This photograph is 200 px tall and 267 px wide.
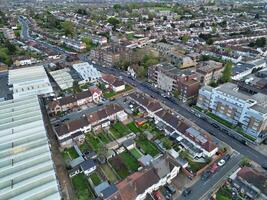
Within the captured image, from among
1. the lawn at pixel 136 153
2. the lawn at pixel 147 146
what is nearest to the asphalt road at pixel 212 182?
the lawn at pixel 147 146

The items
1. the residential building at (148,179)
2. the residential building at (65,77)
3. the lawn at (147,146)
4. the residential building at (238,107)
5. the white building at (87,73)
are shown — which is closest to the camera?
the residential building at (148,179)

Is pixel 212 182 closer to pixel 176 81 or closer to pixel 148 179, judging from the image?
pixel 148 179

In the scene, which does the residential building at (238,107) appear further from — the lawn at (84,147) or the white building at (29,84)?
the white building at (29,84)


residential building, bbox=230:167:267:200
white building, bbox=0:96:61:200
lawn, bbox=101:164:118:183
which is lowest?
lawn, bbox=101:164:118:183

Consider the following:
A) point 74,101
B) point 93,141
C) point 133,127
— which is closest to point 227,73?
point 133,127

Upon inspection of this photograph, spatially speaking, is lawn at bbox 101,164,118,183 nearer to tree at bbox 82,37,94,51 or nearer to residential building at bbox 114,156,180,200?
residential building at bbox 114,156,180,200

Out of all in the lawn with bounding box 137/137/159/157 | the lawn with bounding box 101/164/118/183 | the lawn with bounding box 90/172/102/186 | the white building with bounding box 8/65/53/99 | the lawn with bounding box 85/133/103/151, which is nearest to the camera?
the lawn with bounding box 90/172/102/186

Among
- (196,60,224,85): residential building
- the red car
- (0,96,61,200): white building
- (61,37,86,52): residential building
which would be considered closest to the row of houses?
the red car
